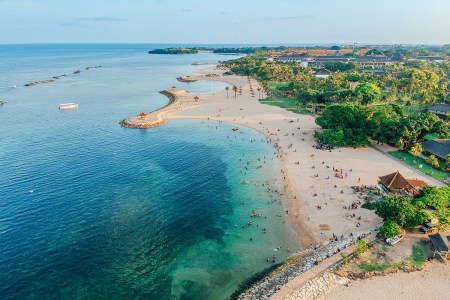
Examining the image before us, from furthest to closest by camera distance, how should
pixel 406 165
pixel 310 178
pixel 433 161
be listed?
pixel 406 165, pixel 433 161, pixel 310 178

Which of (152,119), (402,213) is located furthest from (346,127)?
(152,119)

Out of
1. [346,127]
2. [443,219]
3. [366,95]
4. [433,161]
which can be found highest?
[366,95]

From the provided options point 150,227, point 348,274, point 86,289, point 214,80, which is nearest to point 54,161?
point 150,227

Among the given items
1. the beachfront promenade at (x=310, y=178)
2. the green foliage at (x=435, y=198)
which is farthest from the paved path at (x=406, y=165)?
the green foliage at (x=435, y=198)

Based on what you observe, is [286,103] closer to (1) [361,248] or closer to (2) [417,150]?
(2) [417,150]

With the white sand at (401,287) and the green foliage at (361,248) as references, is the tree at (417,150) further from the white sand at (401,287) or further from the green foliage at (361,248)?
the green foliage at (361,248)

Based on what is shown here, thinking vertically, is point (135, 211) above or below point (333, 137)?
below

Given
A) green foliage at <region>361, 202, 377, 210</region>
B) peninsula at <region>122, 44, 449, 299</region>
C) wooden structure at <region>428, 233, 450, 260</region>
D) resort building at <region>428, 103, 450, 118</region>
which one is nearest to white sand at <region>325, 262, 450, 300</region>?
peninsula at <region>122, 44, 449, 299</region>
